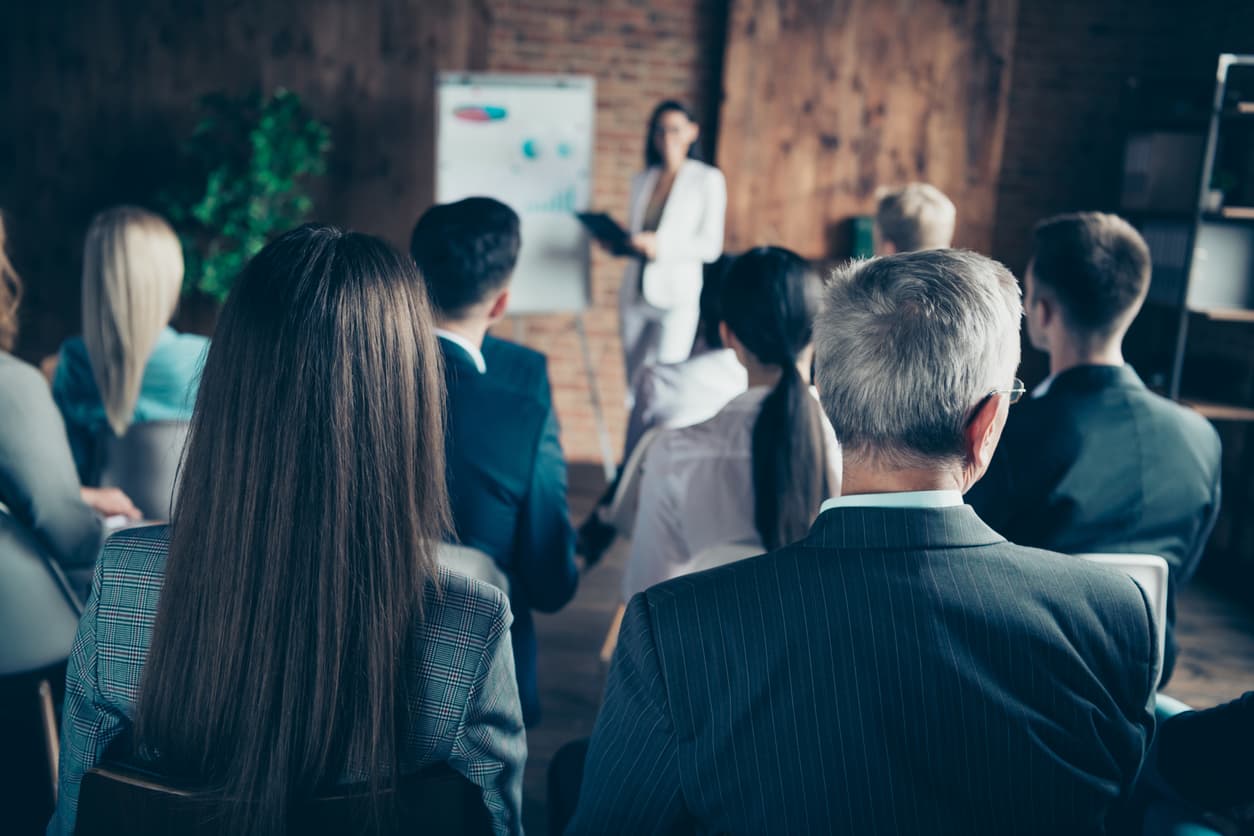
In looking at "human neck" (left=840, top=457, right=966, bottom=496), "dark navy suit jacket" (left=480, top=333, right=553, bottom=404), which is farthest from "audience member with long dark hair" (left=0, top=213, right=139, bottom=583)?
"human neck" (left=840, top=457, right=966, bottom=496)

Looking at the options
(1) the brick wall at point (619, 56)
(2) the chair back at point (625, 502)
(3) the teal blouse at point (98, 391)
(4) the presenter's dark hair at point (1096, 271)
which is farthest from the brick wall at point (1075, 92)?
(3) the teal blouse at point (98, 391)

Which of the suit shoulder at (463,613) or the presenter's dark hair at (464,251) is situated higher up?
the presenter's dark hair at (464,251)

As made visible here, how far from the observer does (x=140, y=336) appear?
2.26 metres

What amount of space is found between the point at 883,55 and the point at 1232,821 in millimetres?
4962

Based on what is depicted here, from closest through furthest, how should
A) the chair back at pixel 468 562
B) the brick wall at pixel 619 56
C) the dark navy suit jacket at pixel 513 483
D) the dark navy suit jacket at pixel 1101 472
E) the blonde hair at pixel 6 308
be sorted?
1. the chair back at pixel 468 562
2. the dark navy suit jacket at pixel 513 483
3. the dark navy suit jacket at pixel 1101 472
4. the blonde hair at pixel 6 308
5. the brick wall at pixel 619 56

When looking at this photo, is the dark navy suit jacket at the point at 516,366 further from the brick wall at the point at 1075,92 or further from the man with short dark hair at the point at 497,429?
the brick wall at the point at 1075,92

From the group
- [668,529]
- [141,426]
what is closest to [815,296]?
[668,529]

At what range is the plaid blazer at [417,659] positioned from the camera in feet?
3.39

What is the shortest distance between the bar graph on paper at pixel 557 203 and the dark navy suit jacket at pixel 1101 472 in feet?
10.5

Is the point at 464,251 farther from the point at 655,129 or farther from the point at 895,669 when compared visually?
the point at 655,129

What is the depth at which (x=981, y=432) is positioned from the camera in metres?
0.98

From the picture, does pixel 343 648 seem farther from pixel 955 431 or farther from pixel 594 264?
pixel 594 264

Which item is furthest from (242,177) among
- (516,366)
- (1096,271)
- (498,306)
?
(1096,271)

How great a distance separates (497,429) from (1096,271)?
1.30 meters
